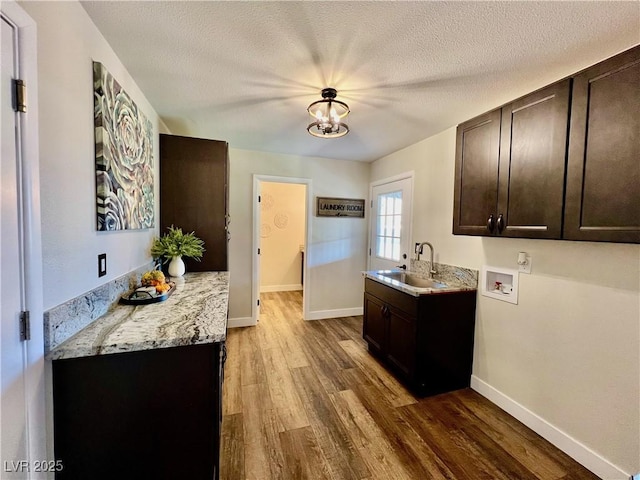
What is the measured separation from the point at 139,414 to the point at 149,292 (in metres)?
0.73

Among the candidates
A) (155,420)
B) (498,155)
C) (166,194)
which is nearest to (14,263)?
(155,420)

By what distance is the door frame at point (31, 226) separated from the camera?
87 cm

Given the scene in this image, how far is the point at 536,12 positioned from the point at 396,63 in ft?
2.12

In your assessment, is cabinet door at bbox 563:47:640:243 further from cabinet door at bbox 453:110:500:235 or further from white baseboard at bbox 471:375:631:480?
white baseboard at bbox 471:375:631:480

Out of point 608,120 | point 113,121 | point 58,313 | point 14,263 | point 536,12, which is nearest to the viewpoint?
point 14,263

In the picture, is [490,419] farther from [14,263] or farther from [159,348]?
[14,263]

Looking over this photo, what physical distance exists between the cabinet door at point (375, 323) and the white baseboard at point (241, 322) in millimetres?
1616

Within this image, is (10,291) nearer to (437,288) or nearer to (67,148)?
(67,148)

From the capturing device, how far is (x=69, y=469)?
1041 millimetres

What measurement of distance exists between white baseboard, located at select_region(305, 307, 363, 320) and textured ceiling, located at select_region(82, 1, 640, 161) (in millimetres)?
2767

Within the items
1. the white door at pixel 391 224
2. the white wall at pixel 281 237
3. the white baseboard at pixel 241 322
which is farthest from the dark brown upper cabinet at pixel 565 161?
the white wall at pixel 281 237

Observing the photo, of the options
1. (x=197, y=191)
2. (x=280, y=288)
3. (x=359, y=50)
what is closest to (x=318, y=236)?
(x=197, y=191)

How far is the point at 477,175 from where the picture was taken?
78.6 inches

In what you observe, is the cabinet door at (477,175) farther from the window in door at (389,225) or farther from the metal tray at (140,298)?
the metal tray at (140,298)
